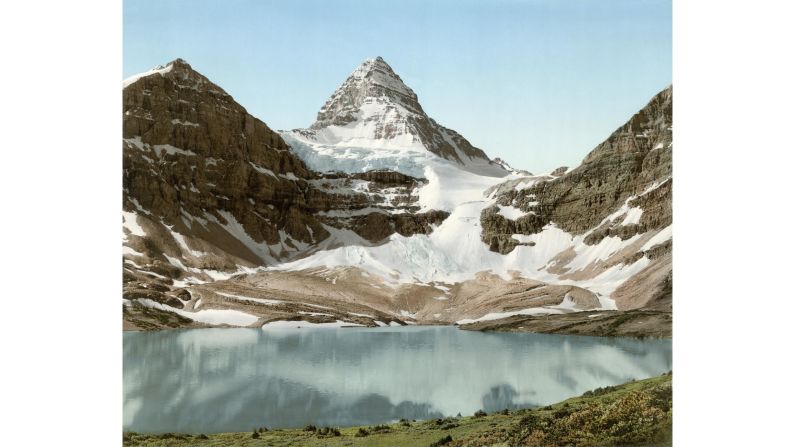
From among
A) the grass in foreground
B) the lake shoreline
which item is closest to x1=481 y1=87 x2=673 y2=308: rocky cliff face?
the lake shoreline

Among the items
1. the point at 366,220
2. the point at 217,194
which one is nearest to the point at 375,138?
the point at 366,220

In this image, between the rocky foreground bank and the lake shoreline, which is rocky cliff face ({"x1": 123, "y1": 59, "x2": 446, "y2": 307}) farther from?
the rocky foreground bank
